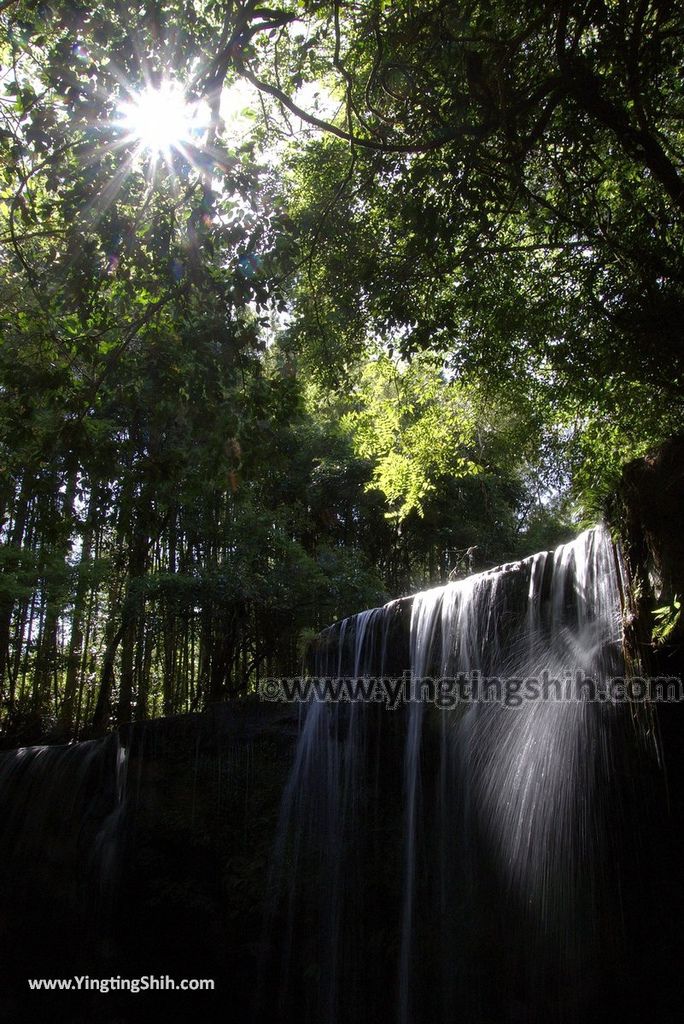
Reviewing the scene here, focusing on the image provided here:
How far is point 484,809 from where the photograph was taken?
4648 mm

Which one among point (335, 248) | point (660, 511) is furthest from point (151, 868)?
point (335, 248)

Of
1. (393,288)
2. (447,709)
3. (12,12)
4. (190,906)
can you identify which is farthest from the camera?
(190,906)

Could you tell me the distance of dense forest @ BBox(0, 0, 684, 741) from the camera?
Result: 13.1ft

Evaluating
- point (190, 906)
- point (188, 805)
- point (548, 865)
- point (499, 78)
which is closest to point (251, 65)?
point (499, 78)

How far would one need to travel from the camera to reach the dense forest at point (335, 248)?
13.1 ft

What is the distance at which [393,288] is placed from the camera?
→ 18.5ft

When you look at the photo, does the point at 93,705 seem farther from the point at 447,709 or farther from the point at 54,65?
the point at 54,65

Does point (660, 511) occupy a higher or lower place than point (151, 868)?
higher

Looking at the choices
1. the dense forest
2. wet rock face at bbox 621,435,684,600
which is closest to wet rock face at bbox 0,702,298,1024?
the dense forest

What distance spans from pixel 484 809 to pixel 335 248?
4.61 m

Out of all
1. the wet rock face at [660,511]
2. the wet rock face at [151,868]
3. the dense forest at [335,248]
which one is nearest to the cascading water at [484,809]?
the wet rock face at [660,511]

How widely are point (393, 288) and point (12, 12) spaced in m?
3.15

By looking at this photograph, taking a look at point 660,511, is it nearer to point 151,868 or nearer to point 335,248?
point 335,248

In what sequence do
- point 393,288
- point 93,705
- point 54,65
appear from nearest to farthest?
point 54,65, point 393,288, point 93,705
